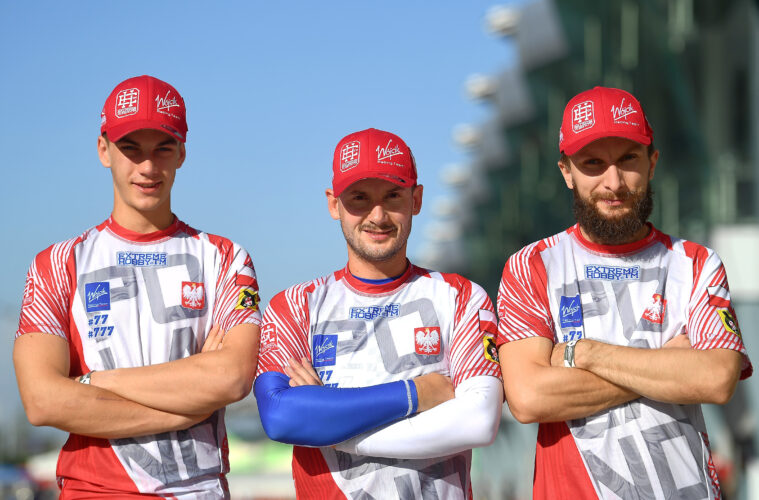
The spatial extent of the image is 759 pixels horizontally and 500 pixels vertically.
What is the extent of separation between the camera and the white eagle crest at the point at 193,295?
461 centimetres

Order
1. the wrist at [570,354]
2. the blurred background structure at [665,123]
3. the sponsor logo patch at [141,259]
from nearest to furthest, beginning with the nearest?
the wrist at [570,354]
the sponsor logo patch at [141,259]
the blurred background structure at [665,123]

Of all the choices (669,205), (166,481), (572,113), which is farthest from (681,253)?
(669,205)

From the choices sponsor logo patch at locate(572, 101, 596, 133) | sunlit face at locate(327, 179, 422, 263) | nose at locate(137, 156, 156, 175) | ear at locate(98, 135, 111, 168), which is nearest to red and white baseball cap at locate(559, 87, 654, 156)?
sponsor logo patch at locate(572, 101, 596, 133)

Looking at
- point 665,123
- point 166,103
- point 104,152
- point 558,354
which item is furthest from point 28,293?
point 665,123

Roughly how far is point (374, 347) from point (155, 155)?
1.31 metres

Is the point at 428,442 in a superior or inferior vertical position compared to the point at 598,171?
inferior

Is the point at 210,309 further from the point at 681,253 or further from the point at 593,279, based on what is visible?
the point at 681,253

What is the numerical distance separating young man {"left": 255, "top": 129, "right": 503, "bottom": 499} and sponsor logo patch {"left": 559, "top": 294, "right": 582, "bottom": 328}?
0.30 m

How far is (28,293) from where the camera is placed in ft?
15.2

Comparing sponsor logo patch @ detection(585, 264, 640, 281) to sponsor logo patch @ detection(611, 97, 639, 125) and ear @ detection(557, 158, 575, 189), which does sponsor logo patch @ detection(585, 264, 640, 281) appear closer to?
ear @ detection(557, 158, 575, 189)

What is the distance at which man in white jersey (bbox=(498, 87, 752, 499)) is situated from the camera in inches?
164

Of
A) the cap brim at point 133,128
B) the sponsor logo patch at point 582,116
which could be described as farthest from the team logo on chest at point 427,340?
the cap brim at point 133,128

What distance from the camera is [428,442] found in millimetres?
4121

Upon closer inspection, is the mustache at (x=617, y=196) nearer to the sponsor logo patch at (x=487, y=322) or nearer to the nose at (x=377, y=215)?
the sponsor logo patch at (x=487, y=322)
